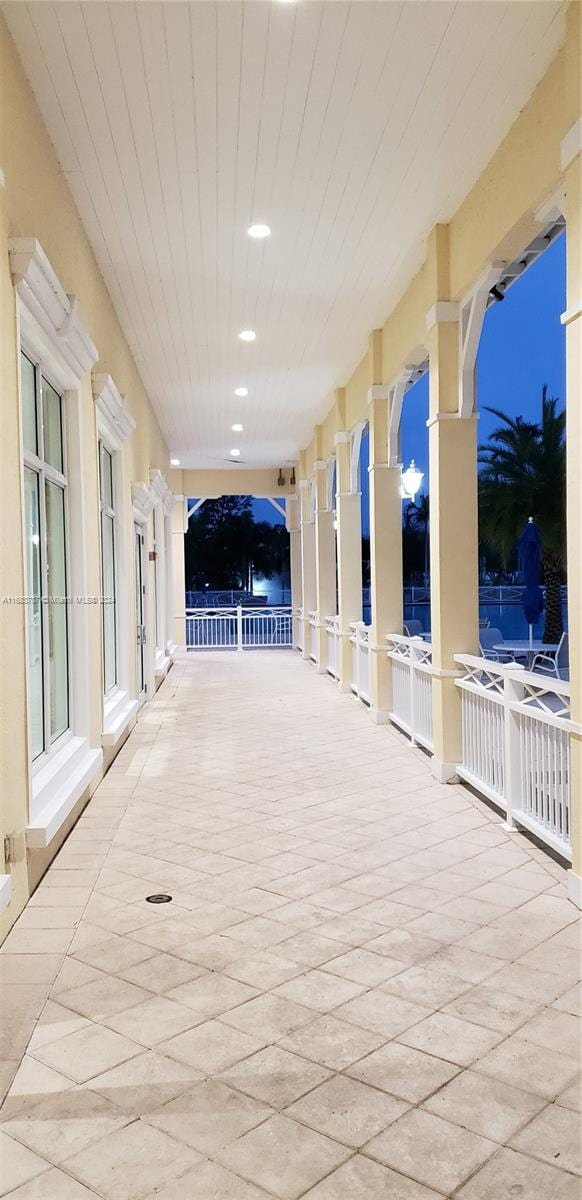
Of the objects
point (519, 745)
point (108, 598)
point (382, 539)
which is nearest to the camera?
point (519, 745)

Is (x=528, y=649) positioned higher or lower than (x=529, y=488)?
lower

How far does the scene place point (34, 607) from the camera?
4.46 metres

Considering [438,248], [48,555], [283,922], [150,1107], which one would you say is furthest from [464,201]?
[150,1107]

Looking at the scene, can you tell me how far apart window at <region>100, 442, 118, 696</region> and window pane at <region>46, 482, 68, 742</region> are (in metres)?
1.88

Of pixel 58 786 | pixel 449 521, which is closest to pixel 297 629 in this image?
pixel 449 521

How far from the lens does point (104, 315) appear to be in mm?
6805

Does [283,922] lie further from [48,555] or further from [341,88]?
[341,88]

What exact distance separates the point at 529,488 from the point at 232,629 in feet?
26.9

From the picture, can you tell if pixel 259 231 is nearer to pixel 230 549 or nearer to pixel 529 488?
pixel 529 488

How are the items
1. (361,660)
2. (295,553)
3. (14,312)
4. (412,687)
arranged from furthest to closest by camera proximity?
(295,553), (361,660), (412,687), (14,312)

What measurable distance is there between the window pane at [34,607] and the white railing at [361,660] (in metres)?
4.97

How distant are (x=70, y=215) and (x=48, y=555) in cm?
201

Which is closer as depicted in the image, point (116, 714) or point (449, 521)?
point (449, 521)

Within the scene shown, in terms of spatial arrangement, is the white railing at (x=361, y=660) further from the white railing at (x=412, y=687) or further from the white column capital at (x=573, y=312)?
the white column capital at (x=573, y=312)
